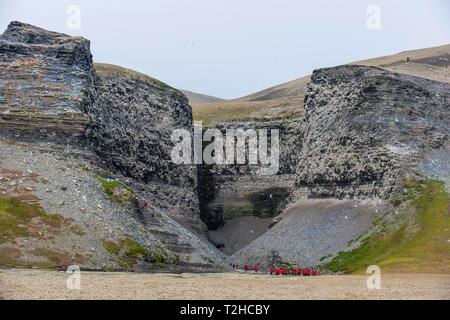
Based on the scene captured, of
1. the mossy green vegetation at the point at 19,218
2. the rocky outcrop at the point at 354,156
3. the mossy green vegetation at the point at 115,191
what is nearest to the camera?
the mossy green vegetation at the point at 19,218

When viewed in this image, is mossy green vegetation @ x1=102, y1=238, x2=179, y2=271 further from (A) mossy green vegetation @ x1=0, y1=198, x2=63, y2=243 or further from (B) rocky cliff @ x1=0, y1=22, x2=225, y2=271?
(A) mossy green vegetation @ x1=0, y1=198, x2=63, y2=243

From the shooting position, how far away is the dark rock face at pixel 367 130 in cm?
7919

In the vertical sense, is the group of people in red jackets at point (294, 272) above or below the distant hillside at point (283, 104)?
below

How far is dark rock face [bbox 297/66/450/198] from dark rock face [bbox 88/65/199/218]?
1965cm

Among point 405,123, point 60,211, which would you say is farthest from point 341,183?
point 60,211

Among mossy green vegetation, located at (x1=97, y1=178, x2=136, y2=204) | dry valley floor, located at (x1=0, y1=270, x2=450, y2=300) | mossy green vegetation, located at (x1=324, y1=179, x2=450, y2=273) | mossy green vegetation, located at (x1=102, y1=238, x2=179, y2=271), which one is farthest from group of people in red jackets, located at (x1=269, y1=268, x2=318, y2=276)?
dry valley floor, located at (x1=0, y1=270, x2=450, y2=300)

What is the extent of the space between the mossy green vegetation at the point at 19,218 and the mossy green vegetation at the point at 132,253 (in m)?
5.18

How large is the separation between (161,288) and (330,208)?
50.4m

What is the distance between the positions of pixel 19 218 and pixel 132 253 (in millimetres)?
10142

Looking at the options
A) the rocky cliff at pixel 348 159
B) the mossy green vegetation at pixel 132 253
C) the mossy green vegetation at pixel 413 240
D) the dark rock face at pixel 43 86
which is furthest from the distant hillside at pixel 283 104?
the mossy green vegetation at pixel 132 253

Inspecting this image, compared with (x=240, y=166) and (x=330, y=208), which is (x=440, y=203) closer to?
(x=330, y=208)

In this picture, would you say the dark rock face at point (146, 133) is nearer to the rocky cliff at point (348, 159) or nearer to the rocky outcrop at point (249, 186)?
the rocky outcrop at point (249, 186)

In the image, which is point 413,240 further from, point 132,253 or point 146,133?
point 146,133

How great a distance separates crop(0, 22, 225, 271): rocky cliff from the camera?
2104 inches
